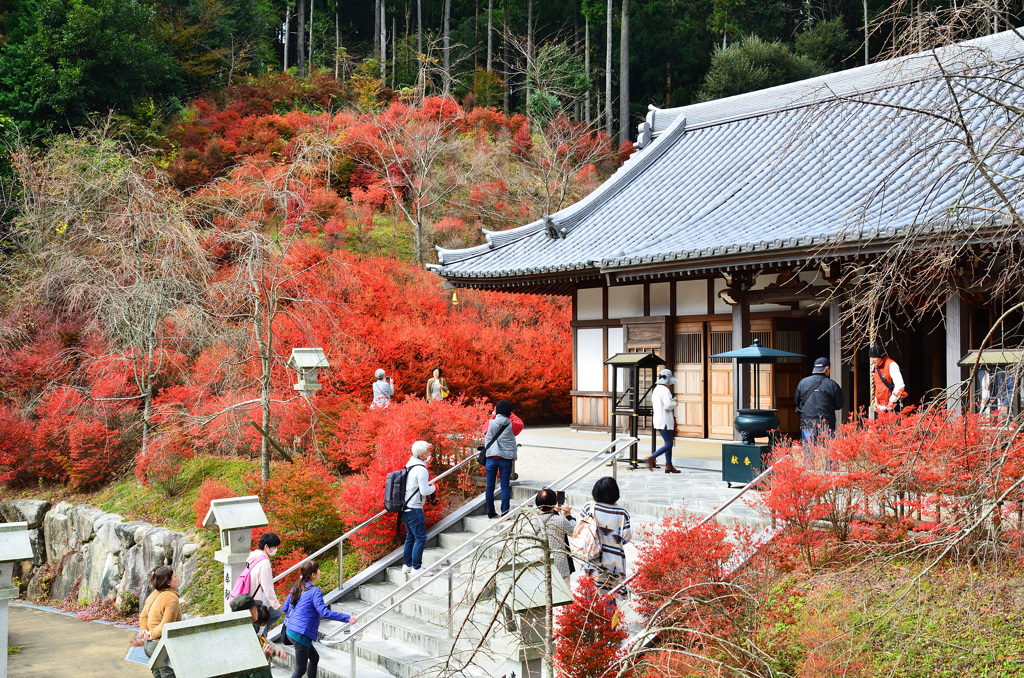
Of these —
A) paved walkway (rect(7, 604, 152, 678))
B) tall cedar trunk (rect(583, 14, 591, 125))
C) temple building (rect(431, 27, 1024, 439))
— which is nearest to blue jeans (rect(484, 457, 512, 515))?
temple building (rect(431, 27, 1024, 439))

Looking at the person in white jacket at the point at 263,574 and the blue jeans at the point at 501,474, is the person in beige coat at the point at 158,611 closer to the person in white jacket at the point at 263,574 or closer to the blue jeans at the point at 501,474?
the person in white jacket at the point at 263,574

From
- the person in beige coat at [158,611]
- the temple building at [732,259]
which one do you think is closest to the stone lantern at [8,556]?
the person in beige coat at [158,611]

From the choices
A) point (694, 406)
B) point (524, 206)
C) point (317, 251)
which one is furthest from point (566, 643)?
point (524, 206)

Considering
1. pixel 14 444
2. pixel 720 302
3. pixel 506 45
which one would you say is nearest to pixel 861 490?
pixel 720 302

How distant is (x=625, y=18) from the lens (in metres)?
38.2

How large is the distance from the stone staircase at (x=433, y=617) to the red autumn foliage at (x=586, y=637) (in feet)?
1.06

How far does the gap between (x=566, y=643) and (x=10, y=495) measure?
648 inches

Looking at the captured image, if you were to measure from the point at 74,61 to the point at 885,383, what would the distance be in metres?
28.9

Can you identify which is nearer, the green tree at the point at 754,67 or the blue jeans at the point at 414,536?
the blue jeans at the point at 414,536

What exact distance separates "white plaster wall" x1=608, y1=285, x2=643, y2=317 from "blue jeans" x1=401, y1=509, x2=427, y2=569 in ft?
28.5

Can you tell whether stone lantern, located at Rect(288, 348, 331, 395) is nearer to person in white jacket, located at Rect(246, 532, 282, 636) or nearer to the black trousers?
person in white jacket, located at Rect(246, 532, 282, 636)

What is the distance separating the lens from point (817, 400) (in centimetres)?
1035

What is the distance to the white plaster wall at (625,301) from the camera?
17.0 meters

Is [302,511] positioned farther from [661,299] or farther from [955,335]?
[955,335]
